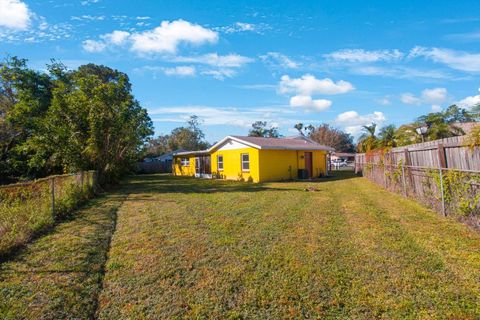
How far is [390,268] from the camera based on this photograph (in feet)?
12.7

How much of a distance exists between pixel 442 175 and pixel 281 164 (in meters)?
11.3

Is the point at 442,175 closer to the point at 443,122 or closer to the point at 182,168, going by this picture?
the point at 443,122

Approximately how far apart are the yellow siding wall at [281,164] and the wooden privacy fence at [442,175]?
24.9 feet

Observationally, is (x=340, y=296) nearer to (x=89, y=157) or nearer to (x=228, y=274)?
(x=228, y=274)

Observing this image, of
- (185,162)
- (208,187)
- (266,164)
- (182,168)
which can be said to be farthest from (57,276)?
(182,168)

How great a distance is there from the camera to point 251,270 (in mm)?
3902

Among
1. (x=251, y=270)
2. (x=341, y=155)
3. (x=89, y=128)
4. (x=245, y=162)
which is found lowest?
(x=251, y=270)

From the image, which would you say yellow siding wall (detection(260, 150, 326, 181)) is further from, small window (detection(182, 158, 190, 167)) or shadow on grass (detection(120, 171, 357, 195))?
small window (detection(182, 158, 190, 167))

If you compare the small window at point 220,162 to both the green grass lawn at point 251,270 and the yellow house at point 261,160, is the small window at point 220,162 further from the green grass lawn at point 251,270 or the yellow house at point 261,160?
the green grass lawn at point 251,270

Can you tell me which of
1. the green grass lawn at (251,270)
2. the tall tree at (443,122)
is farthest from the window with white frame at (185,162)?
the green grass lawn at (251,270)

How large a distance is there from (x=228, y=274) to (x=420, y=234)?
4009 millimetres

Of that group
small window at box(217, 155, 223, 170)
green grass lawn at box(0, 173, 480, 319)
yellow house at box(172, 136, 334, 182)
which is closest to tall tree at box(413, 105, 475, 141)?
yellow house at box(172, 136, 334, 182)

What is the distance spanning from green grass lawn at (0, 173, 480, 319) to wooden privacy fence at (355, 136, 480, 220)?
0.48m

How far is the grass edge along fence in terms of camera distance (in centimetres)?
520
